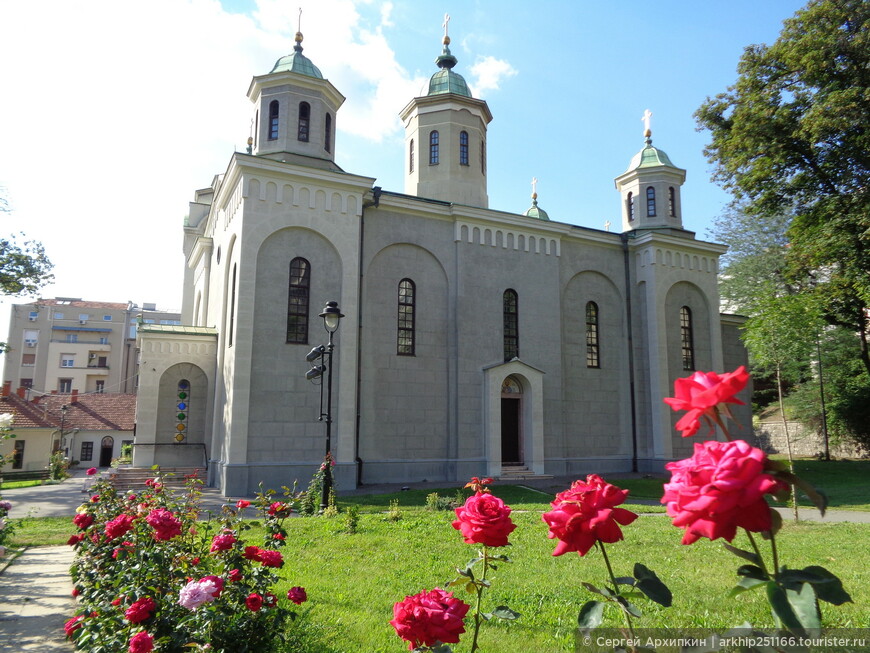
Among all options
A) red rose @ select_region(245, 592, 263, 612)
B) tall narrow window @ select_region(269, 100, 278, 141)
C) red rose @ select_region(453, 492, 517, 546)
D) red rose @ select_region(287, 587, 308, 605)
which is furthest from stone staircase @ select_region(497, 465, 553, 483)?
red rose @ select_region(453, 492, 517, 546)

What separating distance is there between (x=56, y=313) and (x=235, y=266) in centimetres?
4979

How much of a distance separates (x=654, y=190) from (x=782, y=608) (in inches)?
1085

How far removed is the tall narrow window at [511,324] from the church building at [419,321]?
6 cm

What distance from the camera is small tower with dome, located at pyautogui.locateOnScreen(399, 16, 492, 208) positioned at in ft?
78.7

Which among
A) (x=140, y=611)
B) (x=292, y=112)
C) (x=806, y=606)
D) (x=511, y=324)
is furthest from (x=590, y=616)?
(x=292, y=112)

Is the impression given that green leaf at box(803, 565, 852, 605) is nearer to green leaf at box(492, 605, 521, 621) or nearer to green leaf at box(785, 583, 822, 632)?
green leaf at box(785, 583, 822, 632)

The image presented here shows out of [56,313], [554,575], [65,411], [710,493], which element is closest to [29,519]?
[554,575]

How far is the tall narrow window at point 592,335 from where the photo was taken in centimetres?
2402

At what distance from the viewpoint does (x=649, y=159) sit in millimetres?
27250

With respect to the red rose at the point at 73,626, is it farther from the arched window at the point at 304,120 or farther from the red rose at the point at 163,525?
the arched window at the point at 304,120

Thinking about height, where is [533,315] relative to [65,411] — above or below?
above

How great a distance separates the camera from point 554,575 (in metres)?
7.38

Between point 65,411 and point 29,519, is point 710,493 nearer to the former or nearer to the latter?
point 29,519

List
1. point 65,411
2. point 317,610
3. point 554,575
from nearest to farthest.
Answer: point 317,610 → point 554,575 → point 65,411
